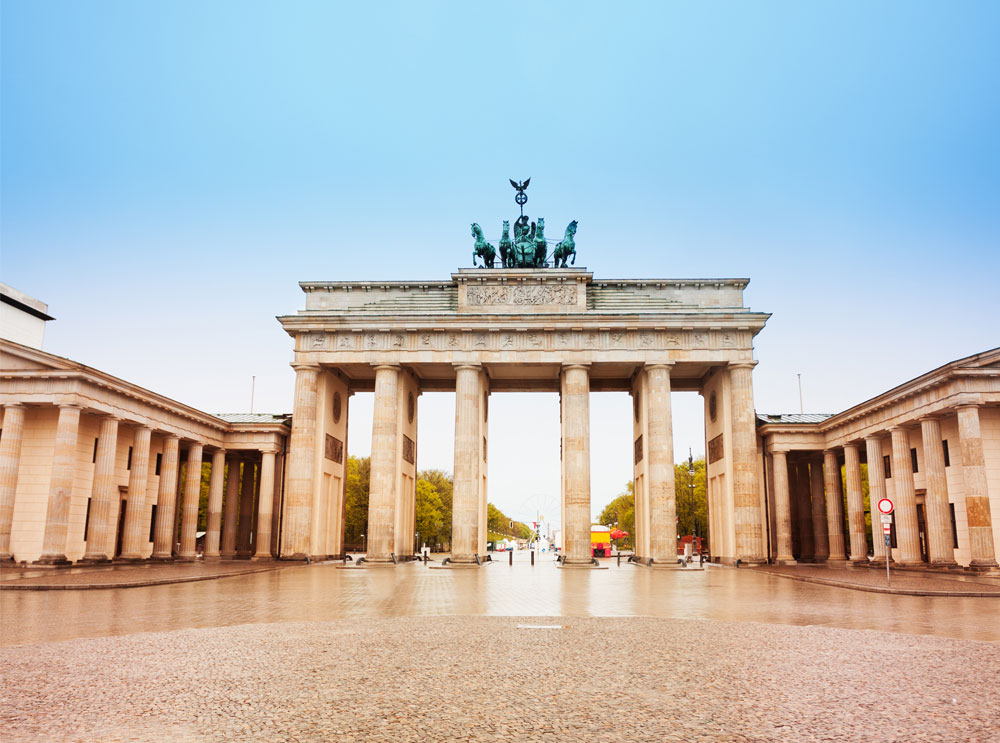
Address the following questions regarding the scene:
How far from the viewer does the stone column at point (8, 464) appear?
32.4 metres

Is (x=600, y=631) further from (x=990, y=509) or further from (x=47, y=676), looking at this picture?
(x=990, y=509)

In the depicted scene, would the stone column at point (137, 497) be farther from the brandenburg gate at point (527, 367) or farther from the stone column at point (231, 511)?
the stone column at point (231, 511)

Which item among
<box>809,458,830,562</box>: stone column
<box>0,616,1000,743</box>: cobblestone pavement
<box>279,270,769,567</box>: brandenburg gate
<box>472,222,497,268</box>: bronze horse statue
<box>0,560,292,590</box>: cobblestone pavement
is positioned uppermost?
<box>472,222,497,268</box>: bronze horse statue

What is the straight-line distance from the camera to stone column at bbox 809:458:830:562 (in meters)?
51.7

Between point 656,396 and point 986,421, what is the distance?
17.6 meters

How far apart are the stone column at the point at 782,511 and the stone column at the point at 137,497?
3683 cm

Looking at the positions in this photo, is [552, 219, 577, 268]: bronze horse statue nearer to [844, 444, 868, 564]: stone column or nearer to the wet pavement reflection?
[844, 444, 868, 564]: stone column

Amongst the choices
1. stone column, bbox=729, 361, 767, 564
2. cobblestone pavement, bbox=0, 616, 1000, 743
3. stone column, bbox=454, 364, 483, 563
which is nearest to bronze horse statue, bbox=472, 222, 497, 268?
stone column, bbox=454, 364, 483, 563

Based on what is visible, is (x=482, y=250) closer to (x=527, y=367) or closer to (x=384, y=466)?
(x=527, y=367)

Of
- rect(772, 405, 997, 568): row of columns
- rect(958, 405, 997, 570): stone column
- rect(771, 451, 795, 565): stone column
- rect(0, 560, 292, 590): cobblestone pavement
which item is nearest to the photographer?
rect(0, 560, 292, 590): cobblestone pavement

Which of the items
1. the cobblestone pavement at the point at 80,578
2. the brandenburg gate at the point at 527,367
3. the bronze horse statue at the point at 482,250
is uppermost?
the bronze horse statue at the point at 482,250

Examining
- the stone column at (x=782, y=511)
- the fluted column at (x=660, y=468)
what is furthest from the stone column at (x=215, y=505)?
the stone column at (x=782, y=511)

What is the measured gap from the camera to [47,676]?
9.44 meters

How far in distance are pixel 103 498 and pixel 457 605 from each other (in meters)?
24.7
